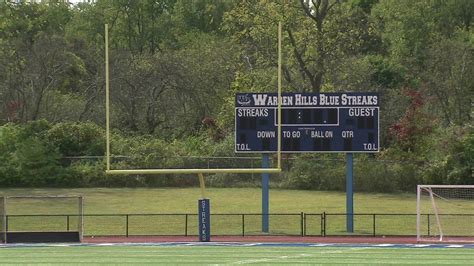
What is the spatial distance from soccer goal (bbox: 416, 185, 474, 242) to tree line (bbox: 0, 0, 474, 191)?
7.57 meters

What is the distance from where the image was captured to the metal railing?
31.7m

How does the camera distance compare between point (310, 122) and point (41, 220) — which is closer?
point (310, 122)

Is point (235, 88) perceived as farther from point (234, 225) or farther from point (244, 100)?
point (244, 100)

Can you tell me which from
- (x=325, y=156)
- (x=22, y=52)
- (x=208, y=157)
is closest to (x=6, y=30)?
(x=22, y=52)

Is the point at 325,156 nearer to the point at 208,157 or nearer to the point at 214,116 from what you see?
the point at 208,157

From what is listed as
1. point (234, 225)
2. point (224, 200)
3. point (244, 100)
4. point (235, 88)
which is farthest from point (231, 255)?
point (235, 88)

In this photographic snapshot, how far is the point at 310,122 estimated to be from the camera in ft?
97.6

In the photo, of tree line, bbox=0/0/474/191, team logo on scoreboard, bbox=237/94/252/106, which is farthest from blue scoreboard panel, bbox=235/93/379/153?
tree line, bbox=0/0/474/191

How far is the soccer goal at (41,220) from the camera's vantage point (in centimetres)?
2838

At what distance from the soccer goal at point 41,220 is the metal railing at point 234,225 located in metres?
0.04

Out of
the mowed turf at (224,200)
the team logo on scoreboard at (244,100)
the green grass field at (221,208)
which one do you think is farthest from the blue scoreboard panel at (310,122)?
the mowed turf at (224,200)

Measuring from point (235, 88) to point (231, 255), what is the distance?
30.7 meters

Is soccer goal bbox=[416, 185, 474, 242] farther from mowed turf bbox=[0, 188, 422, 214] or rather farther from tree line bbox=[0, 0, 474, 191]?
tree line bbox=[0, 0, 474, 191]

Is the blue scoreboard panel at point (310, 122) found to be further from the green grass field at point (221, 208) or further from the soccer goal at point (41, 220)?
the soccer goal at point (41, 220)
